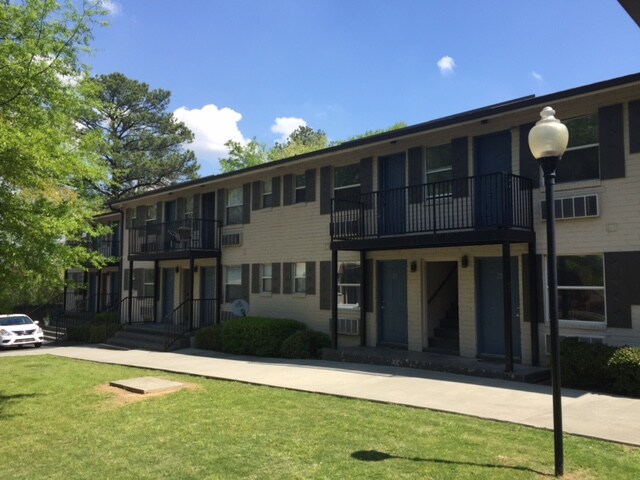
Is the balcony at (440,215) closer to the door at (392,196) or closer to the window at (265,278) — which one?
the door at (392,196)

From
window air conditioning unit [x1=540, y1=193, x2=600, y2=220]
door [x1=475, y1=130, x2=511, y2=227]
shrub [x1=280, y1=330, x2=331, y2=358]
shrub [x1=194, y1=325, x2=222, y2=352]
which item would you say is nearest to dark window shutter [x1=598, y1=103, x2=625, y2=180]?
window air conditioning unit [x1=540, y1=193, x2=600, y2=220]

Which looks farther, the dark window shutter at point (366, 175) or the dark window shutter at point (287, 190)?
the dark window shutter at point (287, 190)

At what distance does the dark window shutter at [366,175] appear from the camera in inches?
572

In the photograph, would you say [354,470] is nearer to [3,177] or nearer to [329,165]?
[3,177]

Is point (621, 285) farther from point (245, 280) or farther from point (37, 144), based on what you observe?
point (245, 280)

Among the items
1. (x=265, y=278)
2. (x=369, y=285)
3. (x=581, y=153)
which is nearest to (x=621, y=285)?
(x=581, y=153)

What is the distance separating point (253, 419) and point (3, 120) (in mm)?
5877

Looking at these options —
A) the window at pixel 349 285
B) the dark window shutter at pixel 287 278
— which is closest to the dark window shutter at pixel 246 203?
the dark window shutter at pixel 287 278

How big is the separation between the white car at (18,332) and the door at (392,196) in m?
15.2

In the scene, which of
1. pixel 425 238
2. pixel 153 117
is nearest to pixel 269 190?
pixel 425 238

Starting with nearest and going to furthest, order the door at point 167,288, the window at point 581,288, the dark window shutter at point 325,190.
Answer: the window at point 581,288 < the dark window shutter at point 325,190 < the door at point 167,288

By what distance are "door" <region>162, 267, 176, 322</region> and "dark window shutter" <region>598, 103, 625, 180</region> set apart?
16.6 meters

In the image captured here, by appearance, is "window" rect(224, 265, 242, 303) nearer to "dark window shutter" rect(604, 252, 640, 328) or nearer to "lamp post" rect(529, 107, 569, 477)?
"dark window shutter" rect(604, 252, 640, 328)

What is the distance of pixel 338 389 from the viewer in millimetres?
9219
